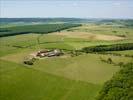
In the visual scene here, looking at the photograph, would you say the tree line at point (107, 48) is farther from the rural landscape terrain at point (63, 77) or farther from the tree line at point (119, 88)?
the tree line at point (119, 88)

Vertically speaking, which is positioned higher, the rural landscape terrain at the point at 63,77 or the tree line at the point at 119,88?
the tree line at the point at 119,88

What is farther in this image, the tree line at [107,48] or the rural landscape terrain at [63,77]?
the tree line at [107,48]

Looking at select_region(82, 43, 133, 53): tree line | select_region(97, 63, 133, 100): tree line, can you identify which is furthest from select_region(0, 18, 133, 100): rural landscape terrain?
select_region(82, 43, 133, 53): tree line

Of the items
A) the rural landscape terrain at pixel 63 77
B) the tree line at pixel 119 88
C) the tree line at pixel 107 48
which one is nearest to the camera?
the tree line at pixel 119 88

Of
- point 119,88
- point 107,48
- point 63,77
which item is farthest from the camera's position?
point 107,48

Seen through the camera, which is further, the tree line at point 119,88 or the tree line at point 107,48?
the tree line at point 107,48

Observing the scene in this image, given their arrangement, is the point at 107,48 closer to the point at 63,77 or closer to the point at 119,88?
the point at 63,77

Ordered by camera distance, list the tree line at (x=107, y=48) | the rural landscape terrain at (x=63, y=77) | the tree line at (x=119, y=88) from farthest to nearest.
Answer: the tree line at (x=107, y=48) < the rural landscape terrain at (x=63, y=77) < the tree line at (x=119, y=88)

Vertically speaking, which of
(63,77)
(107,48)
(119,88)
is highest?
(119,88)

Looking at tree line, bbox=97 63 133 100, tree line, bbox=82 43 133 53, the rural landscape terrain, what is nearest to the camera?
tree line, bbox=97 63 133 100

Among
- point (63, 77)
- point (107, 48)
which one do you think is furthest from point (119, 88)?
point (107, 48)

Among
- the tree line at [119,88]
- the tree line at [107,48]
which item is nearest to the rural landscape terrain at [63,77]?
the tree line at [119,88]

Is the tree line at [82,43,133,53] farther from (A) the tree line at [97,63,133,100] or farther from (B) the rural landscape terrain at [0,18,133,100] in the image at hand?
(A) the tree line at [97,63,133,100]
